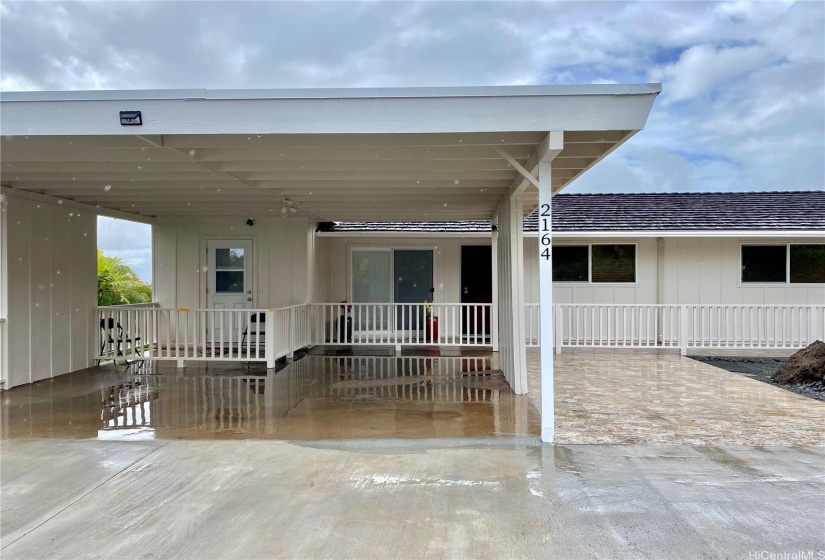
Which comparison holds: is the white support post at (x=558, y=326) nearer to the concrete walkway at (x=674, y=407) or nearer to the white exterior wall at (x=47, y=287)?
the concrete walkway at (x=674, y=407)

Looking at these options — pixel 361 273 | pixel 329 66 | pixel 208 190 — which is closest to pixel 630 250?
pixel 361 273

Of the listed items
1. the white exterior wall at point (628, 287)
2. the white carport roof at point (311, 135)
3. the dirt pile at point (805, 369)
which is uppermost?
the white carport roof at point (311, 135)

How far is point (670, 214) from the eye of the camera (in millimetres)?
12484

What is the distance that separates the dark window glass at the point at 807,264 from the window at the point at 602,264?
339cm

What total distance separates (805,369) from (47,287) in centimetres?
1108

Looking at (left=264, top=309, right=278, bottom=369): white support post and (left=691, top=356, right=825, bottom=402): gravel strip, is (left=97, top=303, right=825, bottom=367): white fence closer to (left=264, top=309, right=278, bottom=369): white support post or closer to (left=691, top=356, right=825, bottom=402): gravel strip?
(left=264, top=309, right=278, bottom=369): white support post

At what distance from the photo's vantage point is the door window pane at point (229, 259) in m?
11.1

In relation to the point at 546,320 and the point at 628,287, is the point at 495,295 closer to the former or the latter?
the point at 628,287

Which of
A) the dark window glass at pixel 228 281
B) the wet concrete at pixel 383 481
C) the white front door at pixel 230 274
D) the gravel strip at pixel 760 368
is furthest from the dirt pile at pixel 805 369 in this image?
the dark window glass at pixel 228 281

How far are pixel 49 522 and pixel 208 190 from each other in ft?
18.0

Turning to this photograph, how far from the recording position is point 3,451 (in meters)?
4.66

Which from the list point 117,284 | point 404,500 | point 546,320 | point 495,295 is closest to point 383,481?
point 404,500

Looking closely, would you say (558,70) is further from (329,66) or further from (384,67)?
(329,66)

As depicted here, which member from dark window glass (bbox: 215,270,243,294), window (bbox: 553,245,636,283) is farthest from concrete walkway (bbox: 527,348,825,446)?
dark window glass (bbox: 215,270,243,294)
